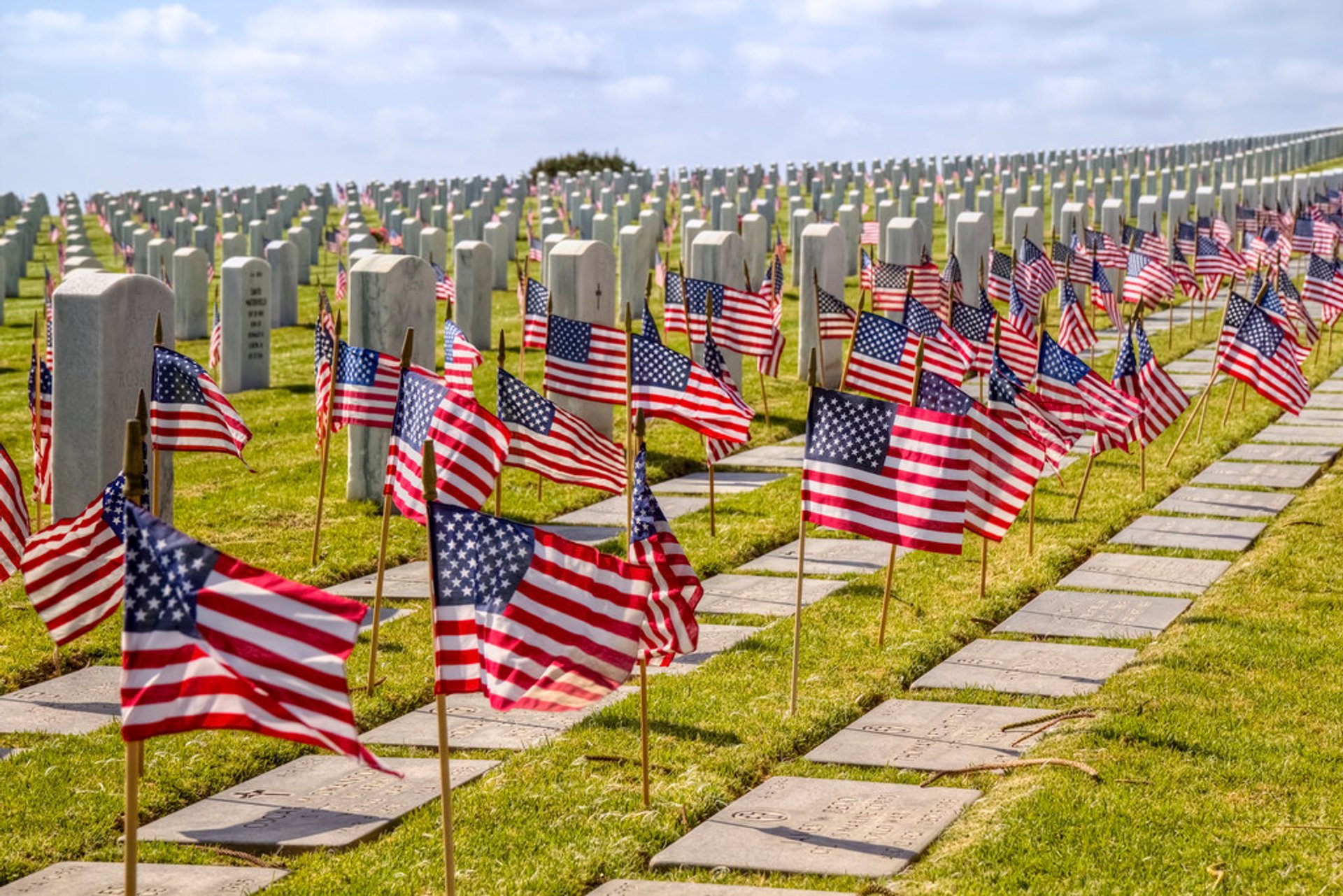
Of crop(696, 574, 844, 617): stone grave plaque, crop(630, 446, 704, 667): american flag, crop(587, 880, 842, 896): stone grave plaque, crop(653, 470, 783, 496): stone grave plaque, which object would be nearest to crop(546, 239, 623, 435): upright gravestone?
crop(653, 470, 783, 496): stone grave plaque

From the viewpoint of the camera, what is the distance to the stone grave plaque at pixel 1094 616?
1011cm

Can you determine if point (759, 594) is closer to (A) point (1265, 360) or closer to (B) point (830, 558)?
(B) point (830, 558)

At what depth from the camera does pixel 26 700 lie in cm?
885

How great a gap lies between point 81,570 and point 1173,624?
18.8 ft

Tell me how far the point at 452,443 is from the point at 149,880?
2886 mm

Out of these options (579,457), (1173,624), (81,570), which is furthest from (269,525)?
(1173,624)

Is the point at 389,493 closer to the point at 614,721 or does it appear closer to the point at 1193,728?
the point at 614,721

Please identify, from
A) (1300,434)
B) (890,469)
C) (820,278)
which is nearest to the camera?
(890,469)

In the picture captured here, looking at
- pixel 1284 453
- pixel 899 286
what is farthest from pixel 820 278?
pixel 1284 453

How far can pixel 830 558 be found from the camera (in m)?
12.1

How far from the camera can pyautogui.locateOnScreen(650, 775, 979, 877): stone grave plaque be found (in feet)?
21.9

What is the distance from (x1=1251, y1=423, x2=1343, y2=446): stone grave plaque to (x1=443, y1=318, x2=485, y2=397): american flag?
26.3 feet

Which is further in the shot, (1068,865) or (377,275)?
(377,275)

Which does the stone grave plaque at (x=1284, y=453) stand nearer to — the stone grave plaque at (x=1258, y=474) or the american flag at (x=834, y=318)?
the stone grave plaque at (x=1258, y=474)
